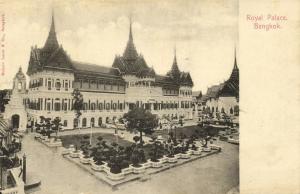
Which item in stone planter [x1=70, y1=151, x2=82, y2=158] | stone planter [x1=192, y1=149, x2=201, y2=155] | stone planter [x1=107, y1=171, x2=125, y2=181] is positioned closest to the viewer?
stone planter [x1=107, y1=171, x2=125, y2=181]

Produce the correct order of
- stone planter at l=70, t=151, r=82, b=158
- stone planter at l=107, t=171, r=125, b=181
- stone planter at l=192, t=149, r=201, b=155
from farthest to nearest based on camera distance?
stone planter at l=192, t=149, r=201, b=155 < stone planter at l=70, t=151, r=82, b=158 < stone planter at l=107, t=171, r=125, b=181

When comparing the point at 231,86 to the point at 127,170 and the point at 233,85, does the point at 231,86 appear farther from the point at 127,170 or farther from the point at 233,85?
the point at 127,170

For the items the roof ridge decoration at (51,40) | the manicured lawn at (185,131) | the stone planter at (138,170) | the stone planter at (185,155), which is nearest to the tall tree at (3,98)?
the roof ridge decoration at (51,40)

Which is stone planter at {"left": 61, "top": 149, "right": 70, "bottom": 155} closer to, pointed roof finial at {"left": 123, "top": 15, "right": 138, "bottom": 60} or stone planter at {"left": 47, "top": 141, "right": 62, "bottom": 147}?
stone planter at {"left": 47, "top": 141, "right": 62, "bottom": 147}

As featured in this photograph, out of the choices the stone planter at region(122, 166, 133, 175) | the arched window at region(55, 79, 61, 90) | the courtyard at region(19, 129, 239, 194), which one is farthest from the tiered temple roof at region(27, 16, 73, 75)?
the stone planter at region(122, 166, 133, 175)

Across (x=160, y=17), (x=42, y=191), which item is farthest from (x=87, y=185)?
(x=160, y=17)

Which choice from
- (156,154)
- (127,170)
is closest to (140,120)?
A: (156,154)

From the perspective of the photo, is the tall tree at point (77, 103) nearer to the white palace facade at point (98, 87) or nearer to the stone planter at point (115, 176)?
the white palace facade at point (98, 87)
